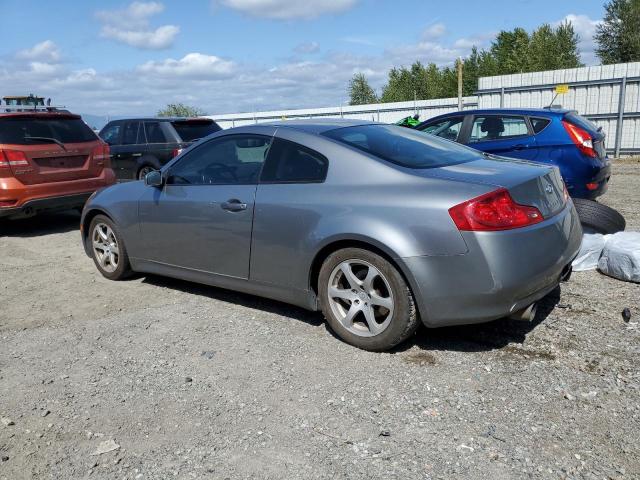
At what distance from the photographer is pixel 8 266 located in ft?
21.4

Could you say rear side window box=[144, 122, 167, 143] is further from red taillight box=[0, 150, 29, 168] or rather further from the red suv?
red taillight box=[0, 150, 29, 168]

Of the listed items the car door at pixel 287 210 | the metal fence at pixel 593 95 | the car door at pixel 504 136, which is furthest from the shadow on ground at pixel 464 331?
the metal fence at pixel 593 95

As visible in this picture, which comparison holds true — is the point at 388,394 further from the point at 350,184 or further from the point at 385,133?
the point at 385,133

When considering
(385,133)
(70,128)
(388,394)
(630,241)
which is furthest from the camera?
(70,128)

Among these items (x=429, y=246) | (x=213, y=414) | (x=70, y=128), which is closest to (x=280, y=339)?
(x=213, y=414)

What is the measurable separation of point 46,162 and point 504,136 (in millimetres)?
6515

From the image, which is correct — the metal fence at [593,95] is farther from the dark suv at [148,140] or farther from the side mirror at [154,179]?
the side mirror at [154,179]

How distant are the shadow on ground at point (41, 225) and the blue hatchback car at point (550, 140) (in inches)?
248

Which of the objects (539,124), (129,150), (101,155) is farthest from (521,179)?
(129,150)

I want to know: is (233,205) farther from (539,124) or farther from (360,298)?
(539,124)

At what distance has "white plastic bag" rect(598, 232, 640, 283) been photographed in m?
4.84

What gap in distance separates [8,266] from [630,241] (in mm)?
6665

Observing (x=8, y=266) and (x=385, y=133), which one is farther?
(x=8, y=266)

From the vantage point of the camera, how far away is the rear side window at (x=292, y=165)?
3.97 m
